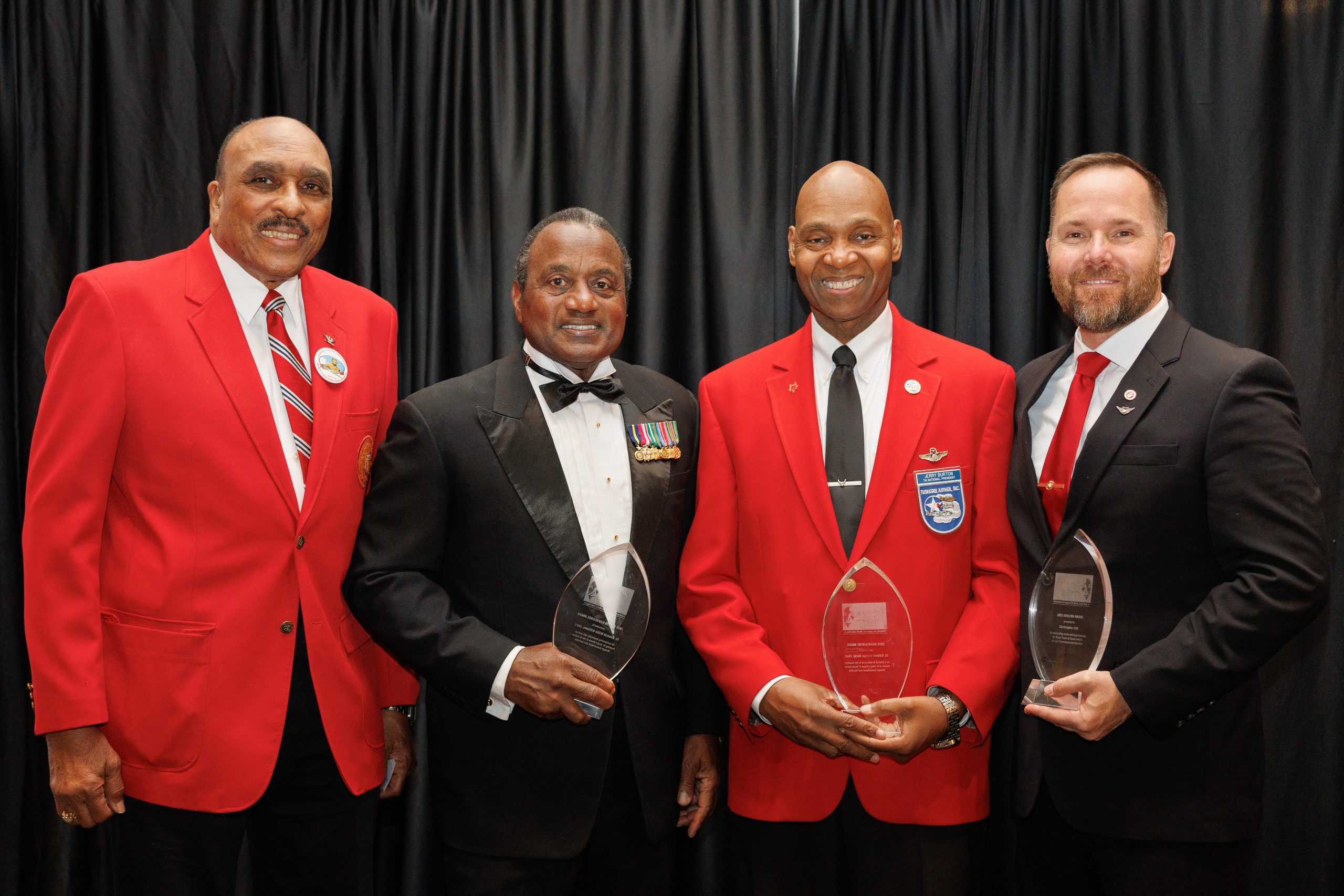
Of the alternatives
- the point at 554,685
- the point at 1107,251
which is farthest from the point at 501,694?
the point at 1107,251

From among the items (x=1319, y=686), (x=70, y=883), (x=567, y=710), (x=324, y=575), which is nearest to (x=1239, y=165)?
(x=1319, y=686)

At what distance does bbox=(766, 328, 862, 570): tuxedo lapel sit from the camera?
2.25 meters

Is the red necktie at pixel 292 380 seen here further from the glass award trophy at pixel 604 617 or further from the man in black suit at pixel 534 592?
the glass award trophy at pixel 604 617

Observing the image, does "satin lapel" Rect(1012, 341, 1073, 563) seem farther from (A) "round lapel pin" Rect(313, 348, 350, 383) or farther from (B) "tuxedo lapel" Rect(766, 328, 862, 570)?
(A) "round lapel pin" Rect(313, 348, 350, 383)

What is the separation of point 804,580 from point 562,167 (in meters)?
1.91

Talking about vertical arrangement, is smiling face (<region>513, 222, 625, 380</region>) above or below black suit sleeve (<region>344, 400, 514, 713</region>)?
above

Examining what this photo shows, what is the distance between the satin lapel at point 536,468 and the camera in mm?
2199

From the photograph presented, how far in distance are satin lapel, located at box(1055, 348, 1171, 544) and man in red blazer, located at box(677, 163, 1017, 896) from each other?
211 mm

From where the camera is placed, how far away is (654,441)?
7.74 ft

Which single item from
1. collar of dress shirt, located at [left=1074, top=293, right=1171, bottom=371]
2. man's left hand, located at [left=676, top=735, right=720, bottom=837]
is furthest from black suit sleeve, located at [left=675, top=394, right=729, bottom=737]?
collar of dress shirt, located at [left=1074, top=293, right=1171, bottom=371]

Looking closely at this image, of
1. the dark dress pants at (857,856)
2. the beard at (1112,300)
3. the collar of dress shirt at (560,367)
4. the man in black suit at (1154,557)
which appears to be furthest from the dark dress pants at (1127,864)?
the collar of dress shirt at (560,367)

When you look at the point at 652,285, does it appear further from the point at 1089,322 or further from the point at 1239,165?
the point at 1239,165

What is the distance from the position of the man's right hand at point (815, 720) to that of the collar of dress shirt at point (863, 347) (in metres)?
0.80

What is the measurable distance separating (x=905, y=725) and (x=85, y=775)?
1.76 metres
